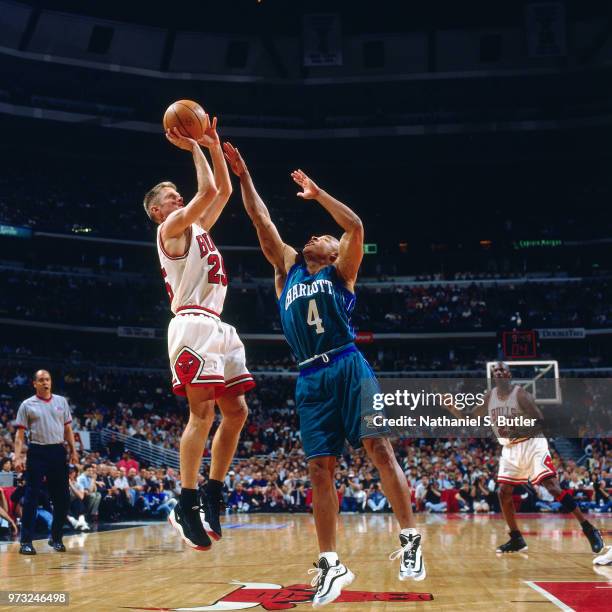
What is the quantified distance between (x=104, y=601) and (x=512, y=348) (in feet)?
89.9

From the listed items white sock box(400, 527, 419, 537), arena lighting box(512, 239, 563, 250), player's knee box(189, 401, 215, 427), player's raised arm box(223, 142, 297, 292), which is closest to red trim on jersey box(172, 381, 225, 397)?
player's knee box(189, 401, 215, 427)

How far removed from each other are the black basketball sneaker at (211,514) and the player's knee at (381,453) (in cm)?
107

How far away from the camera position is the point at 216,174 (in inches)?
213

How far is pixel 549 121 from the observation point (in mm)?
32188

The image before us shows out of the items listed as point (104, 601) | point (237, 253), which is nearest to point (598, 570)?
point (104, 601)

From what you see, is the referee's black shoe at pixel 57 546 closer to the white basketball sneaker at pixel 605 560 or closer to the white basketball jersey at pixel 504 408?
the white basketball jersey at pixel 504 408

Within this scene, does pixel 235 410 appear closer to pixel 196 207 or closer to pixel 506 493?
pixel 196 207

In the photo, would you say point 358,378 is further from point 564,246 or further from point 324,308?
point 564,246

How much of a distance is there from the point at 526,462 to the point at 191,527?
4.88 meters

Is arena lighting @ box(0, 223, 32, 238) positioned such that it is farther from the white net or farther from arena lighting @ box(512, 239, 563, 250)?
arena lighting @ box(512, 239, 563, 250)

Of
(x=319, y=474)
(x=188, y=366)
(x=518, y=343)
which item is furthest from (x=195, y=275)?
(x=518, y=343)

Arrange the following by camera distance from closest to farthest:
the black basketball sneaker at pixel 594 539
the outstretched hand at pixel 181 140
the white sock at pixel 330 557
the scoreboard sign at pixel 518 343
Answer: the white sock at pixel 330 557, the outstretched hand at pixel 181 140, the black basketball sneaker at pixel 594 539, the scoreboard sign at pixel 518 343

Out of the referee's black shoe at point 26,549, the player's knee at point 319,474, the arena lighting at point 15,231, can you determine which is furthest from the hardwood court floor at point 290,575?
the arena lighting at point 15,231

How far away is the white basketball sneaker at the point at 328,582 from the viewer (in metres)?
4.39
